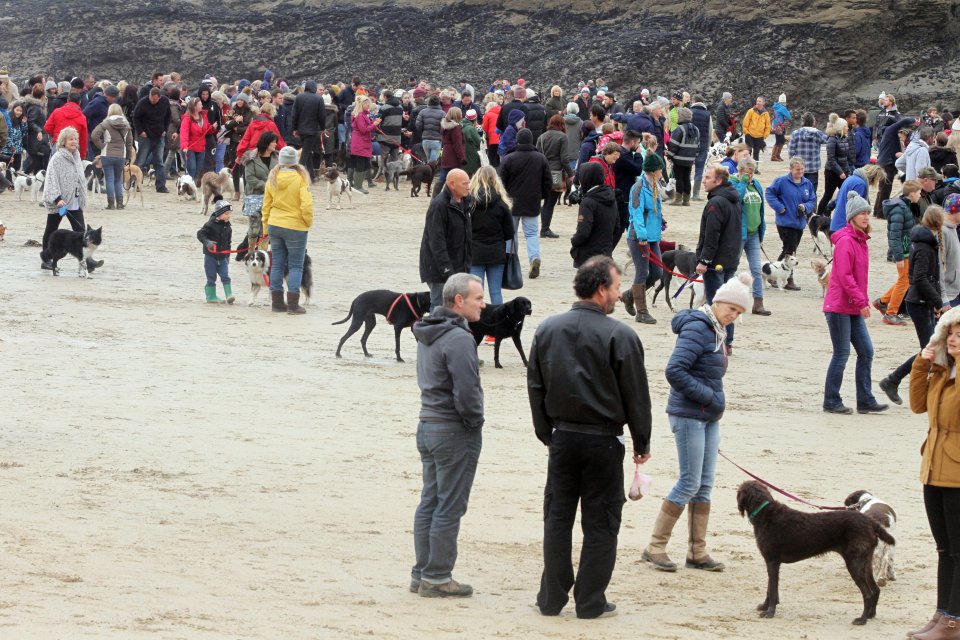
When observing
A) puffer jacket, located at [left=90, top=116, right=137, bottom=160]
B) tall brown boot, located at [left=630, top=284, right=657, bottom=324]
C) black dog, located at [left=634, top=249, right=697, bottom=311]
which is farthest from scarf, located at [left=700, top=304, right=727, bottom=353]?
puffer jacket, located at [left=90, top=116, right=137, bottom=160]

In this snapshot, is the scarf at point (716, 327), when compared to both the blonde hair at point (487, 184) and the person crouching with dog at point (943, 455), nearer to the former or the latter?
the person crouching with dog at point (943, 455)

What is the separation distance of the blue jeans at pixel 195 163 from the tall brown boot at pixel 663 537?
18329mm

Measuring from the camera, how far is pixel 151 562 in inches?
267

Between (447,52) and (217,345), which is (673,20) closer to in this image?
(447,52)

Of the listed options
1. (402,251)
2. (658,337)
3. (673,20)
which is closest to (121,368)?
(658,337)

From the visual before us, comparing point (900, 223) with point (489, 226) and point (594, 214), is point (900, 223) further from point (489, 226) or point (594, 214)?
point (489, 226)

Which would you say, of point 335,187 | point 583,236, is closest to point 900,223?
point 583,236

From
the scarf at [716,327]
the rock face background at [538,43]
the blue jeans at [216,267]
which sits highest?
the rock face background at [538,43]

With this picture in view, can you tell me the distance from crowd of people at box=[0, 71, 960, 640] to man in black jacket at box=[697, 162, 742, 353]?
0.02 meters

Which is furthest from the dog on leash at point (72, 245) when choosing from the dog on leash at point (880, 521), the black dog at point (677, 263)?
the dog on leash at point (880, 521)

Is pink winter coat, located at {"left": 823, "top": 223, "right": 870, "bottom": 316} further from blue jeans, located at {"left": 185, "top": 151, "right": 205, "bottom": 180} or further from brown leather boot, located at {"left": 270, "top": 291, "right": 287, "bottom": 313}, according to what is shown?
blue jeans, located at {"left": 185, "top": 151, "right": 205, "bottom": 180}

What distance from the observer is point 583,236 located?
1369 cm

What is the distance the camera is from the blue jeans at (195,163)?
24047 millimetres

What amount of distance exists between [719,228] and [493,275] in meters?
2.17
